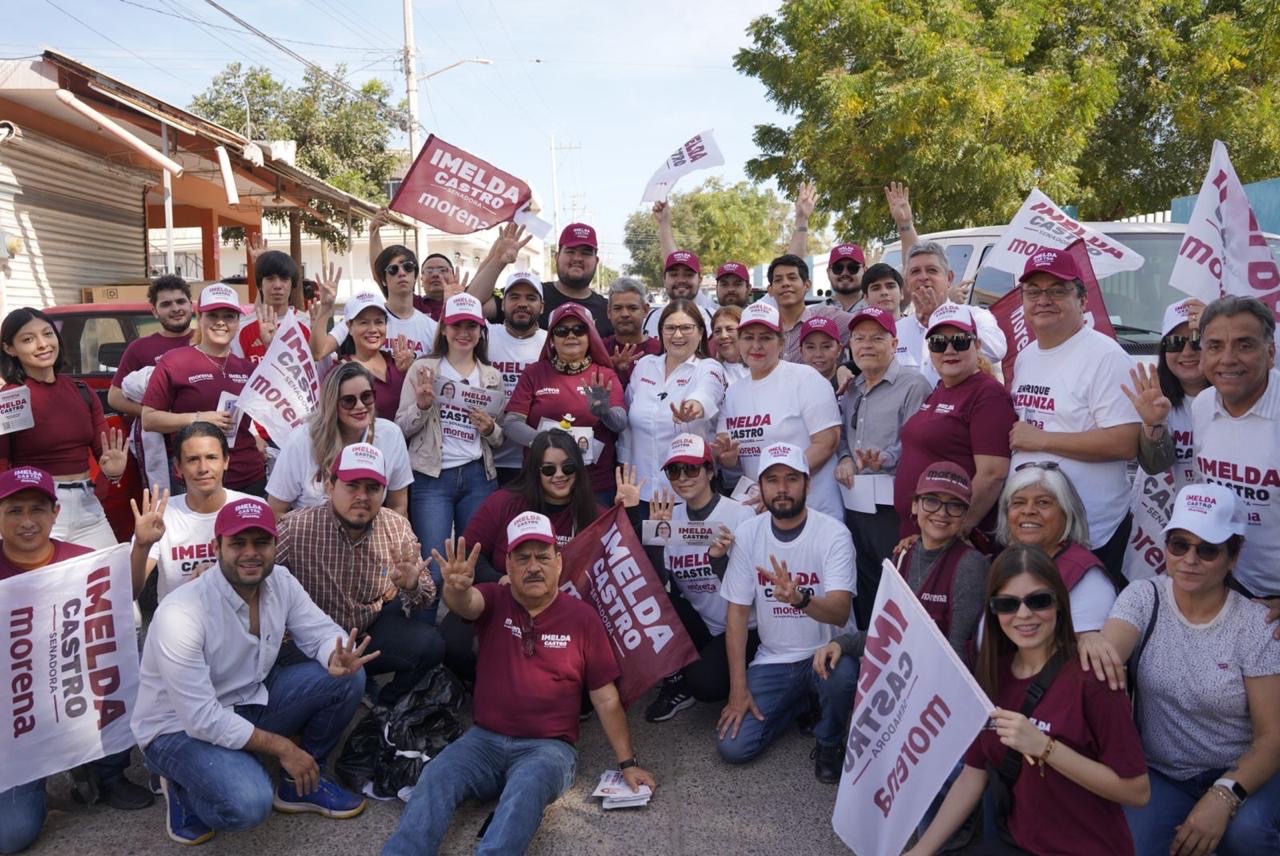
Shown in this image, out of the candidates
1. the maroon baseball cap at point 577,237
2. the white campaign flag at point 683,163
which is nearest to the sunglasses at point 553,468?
the maroon baseball cap at point 577,237

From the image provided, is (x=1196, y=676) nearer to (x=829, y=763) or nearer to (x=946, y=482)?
(x=946, y=482)

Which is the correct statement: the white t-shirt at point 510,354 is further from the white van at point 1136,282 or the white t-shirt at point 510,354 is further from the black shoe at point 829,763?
the white van at point 1136,282

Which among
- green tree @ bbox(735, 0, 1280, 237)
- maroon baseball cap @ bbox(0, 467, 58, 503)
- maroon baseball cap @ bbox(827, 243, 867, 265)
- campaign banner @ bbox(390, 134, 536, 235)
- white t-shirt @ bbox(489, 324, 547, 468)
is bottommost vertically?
maroon baseball cap @ bbox(0, 467, 58, 503)

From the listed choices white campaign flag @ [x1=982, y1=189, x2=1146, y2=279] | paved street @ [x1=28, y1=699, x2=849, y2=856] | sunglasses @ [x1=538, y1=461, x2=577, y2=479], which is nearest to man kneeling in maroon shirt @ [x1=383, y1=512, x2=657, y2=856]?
paved street @ [x1=28, y1=699, x2=849, y2=856]

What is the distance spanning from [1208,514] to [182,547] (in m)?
4.33

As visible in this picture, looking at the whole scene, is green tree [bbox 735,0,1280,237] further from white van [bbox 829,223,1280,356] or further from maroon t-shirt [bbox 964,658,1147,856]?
maroon t-shirt [bbox 964,658,1147,856]

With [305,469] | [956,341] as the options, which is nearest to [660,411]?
[956,341]

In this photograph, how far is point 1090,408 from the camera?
13.6 ft

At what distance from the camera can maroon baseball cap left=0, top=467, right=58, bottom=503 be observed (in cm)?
425

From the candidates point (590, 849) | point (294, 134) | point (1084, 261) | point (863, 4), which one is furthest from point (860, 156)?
point (294, 134)

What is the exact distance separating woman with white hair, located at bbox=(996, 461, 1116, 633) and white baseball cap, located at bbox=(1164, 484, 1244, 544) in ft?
1.05

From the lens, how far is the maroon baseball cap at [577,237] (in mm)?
6652

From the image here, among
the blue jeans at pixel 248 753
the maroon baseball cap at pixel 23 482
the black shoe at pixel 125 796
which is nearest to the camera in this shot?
the blue jeans at pixel 248 753

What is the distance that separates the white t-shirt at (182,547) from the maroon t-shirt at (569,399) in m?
1.65
